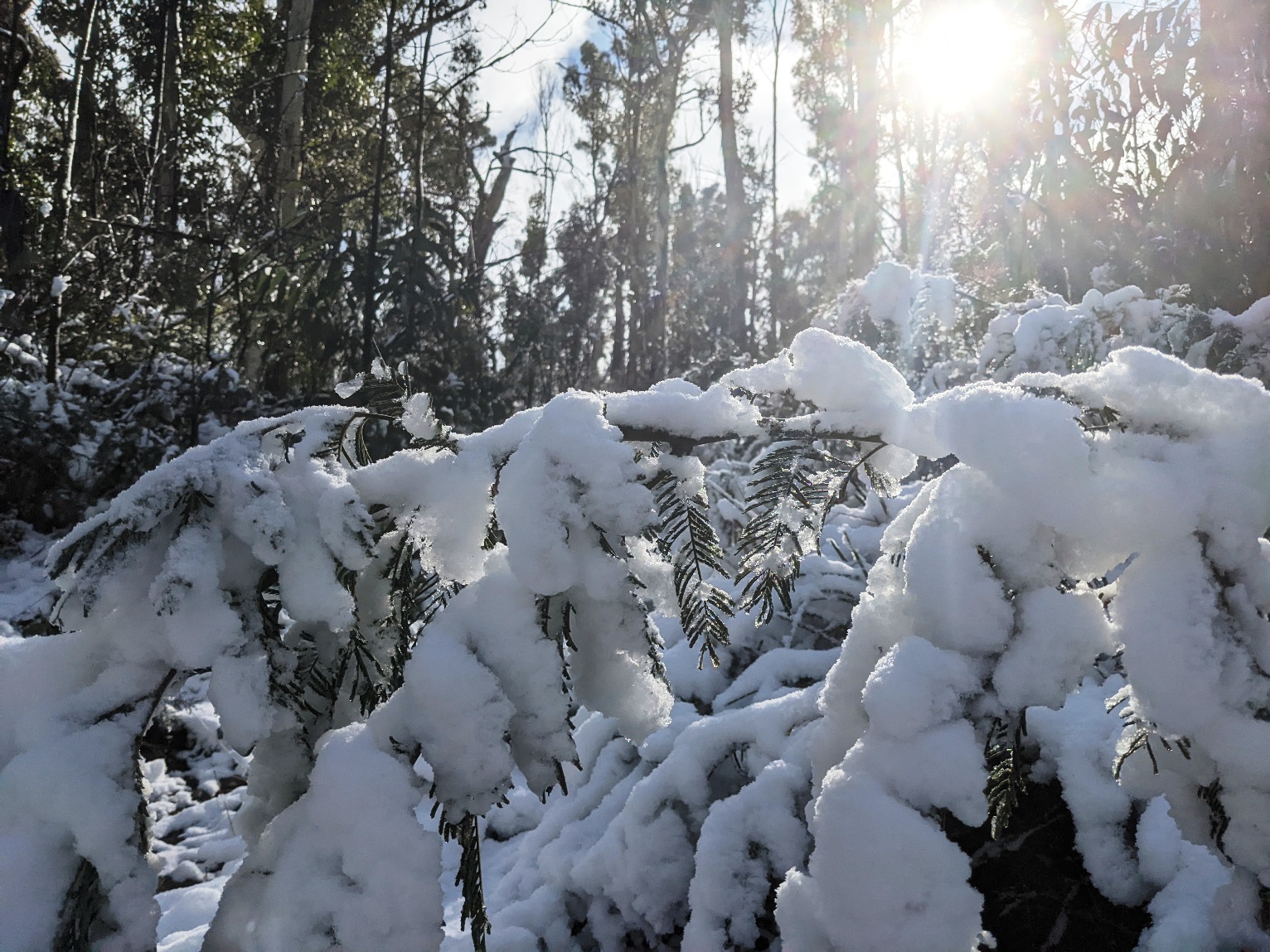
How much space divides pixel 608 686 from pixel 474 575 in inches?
7.7

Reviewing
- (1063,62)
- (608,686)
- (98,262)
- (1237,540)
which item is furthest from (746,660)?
(98,262)

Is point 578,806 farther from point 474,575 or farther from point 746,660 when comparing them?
point 474,575

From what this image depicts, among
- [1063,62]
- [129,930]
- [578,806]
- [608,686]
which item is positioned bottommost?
[578,806]

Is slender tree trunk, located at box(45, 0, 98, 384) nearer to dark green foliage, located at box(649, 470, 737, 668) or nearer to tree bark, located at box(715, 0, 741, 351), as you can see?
dark green foliage, located at box(649, 470, 737, 668)

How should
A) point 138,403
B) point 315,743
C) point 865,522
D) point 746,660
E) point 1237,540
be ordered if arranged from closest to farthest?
1. point 1237,540
2. point 315,743
3. point 746,660
4. point 865,522
5. point 138,403

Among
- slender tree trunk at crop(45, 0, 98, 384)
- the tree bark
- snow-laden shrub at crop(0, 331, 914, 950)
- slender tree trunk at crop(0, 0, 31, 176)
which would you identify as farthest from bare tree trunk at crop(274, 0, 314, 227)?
snow-laden shrub at crop(0, 331, 914, 950)

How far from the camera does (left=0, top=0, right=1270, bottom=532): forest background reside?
3.54 m

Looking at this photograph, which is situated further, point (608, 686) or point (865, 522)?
point (865, 522)

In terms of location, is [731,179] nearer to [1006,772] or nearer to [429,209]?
[429,209]

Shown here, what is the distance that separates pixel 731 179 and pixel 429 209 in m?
6.67

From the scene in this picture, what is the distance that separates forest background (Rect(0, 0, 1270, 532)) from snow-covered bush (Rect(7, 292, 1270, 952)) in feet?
2.31

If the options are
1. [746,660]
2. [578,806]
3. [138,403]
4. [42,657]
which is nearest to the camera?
[42,657]

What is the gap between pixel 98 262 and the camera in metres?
5.39

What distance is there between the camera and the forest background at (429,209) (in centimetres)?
354
